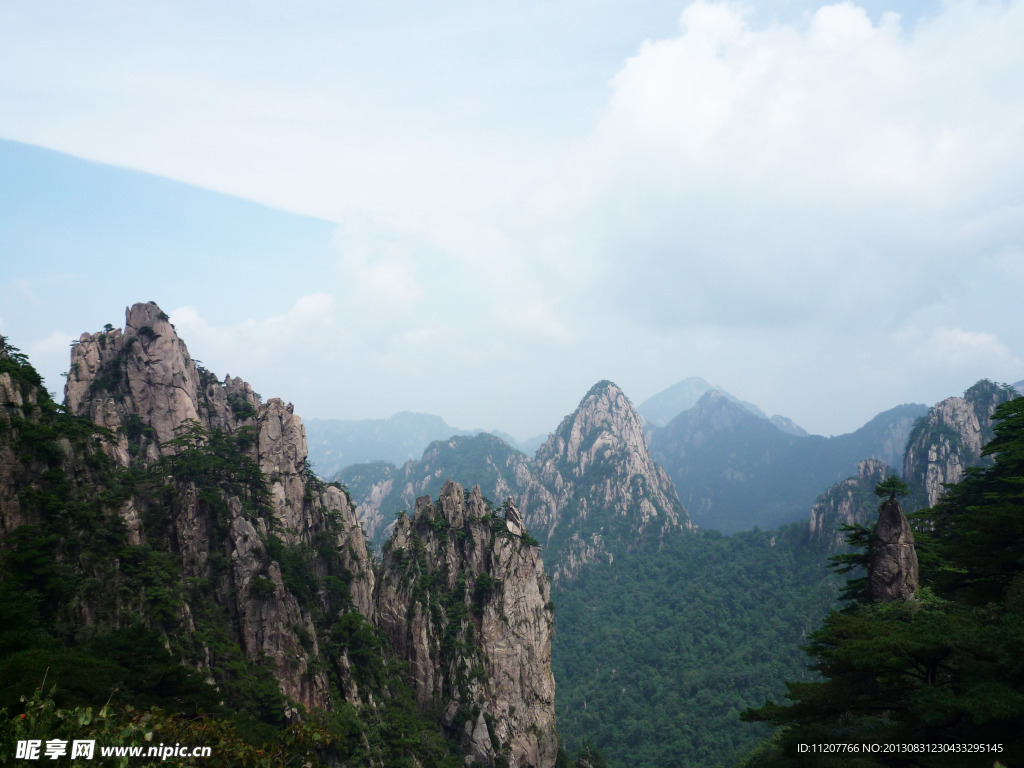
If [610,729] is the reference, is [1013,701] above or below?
above

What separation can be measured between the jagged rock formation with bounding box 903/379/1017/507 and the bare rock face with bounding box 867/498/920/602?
108 meters

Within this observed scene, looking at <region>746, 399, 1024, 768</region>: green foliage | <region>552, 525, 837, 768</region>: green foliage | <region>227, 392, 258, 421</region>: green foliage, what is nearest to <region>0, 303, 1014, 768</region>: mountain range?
<region>227, 392, 258, 421</region>: green foliage

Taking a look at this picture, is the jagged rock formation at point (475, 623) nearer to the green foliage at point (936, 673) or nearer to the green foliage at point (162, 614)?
the green foliage at point (162, 614)

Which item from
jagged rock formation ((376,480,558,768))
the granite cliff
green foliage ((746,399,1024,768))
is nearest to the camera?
green foliage ((746,399,1024,768))

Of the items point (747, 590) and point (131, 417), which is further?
point (747, 590)

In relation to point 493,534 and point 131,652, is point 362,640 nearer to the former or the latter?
point 493,534

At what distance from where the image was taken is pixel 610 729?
328ft

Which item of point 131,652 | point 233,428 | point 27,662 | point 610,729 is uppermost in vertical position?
point 233,428

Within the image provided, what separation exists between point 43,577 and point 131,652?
9.03 metres

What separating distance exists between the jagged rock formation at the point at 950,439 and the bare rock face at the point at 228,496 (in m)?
125

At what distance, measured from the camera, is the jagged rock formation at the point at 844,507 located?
13775 centimetres

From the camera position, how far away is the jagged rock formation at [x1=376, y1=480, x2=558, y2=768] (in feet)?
193

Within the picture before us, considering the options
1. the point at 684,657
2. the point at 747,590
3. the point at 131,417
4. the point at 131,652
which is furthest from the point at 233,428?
the point at 747,590

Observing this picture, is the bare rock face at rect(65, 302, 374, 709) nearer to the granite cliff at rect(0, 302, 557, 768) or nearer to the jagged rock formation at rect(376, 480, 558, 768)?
the granite cliff at rect(0, 302, 557, 768)
